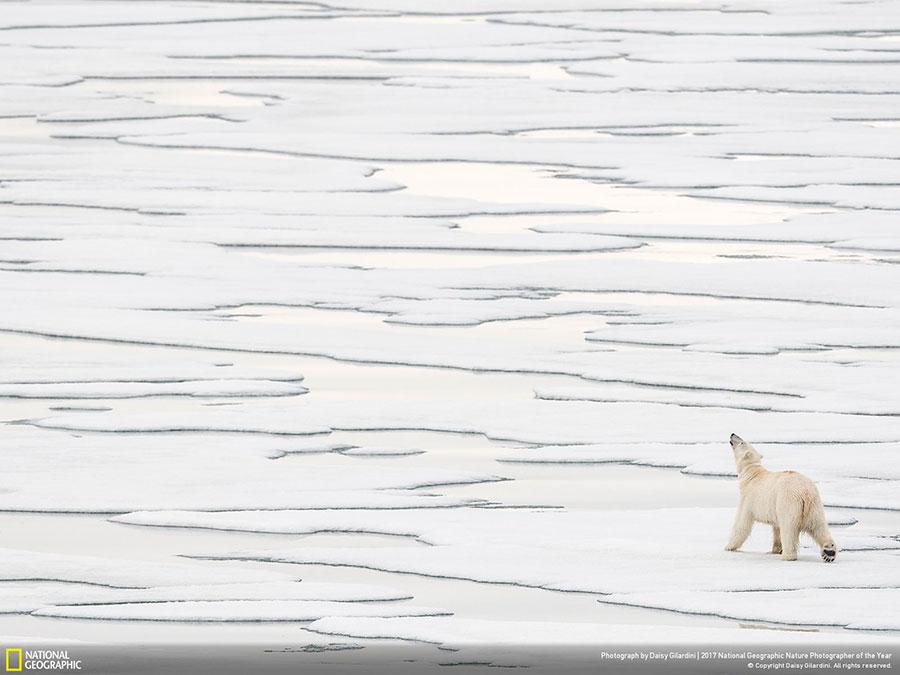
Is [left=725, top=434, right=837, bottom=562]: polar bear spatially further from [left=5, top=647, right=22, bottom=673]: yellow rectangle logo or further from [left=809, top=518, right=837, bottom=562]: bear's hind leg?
[left=5, top=647, right=22, bottom=673]: yellow rectangle logo

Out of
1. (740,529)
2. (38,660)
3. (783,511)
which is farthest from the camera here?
(740,529)

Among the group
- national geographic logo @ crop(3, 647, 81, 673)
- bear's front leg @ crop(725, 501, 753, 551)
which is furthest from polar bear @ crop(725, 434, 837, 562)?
national geographic logo @ crop(3, 647, 81, 673)

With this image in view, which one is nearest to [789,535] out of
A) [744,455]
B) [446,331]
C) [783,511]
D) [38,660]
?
[783,511]

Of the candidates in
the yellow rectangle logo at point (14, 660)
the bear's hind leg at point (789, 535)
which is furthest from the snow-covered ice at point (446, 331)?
the yellow rectangle logo at point (14, 660)

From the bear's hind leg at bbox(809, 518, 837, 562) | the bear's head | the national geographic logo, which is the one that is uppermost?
the bear's head

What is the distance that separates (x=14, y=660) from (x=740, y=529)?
1.98 metres

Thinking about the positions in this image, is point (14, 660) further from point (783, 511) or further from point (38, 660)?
point (783, 511)

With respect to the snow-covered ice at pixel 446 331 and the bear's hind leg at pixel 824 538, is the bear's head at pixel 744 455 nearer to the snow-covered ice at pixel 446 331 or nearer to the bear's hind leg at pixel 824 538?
the snow-covered ice at pixel 446 331

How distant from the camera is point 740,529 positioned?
226 inches

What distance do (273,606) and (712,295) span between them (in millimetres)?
4540

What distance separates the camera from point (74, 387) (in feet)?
25.8

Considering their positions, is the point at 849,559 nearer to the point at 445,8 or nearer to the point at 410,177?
the point at 410,177

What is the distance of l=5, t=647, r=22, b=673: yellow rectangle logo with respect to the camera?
4.72m

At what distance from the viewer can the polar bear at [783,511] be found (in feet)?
18.2
